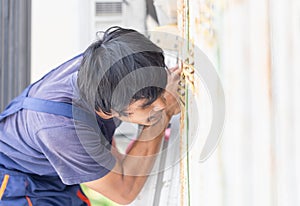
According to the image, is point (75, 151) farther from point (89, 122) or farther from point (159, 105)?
point (159, 105)

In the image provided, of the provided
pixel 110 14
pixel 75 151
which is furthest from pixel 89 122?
pixel 110 14

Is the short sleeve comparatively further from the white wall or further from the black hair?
the white wall

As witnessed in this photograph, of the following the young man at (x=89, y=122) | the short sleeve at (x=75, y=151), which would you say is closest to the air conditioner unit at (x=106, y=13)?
the young man at (x=89, y=122)

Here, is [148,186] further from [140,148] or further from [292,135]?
[292,135]

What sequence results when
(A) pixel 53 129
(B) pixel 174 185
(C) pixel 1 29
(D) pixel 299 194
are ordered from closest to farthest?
(D) pixel 299 194 < (A) pixel 53 129 < (B) pixel 174 185 < (C) pixel 1 29

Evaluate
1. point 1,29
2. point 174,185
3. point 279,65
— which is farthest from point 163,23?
point 279,65

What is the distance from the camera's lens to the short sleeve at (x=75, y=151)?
3.17ft

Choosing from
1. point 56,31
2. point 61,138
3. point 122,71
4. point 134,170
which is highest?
point 56,31

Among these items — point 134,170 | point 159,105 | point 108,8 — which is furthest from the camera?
point 108,8

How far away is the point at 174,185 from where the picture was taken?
110cm

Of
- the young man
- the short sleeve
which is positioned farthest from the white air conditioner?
the short sleeve

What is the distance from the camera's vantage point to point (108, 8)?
1653mm

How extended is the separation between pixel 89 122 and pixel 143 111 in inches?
6.2

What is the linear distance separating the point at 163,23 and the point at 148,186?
19.8 inches
